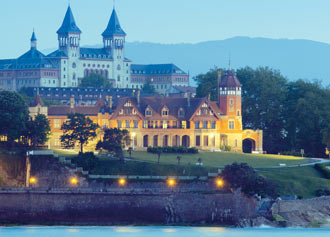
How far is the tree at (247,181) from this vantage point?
362 ft

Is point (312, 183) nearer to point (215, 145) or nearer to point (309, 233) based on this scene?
point (309, 233)

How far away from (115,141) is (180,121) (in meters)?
19.1

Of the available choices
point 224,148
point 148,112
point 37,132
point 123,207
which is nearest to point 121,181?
point 123,207

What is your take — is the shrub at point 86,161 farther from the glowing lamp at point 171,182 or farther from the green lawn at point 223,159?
the glowing lamp at point 171,182

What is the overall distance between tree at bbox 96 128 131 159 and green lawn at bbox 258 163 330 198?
18.5 metres

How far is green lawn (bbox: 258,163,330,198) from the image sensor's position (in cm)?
11469

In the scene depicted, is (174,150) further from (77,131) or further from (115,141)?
(77,131)

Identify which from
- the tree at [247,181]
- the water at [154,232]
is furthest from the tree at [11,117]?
the tree at [247,181]

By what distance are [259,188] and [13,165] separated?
29.1 metres

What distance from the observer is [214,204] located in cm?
10869

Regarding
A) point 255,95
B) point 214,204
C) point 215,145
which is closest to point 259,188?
point 214,204

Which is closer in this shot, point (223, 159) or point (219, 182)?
point (219, 182)

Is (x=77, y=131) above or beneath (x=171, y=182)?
above

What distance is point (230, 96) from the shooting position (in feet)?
493
